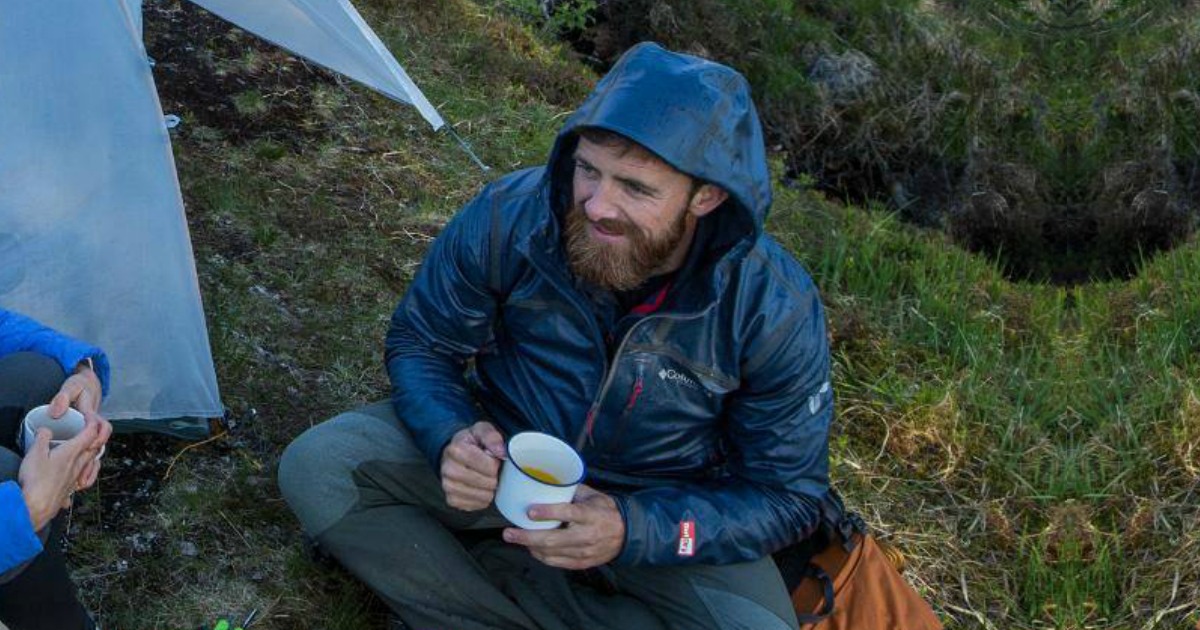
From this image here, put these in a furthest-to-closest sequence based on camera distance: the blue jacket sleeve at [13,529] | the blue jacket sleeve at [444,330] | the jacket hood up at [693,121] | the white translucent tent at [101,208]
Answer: the white translucent tent at [101,208] → the blue jacket sleeve at [444,330] → the jacket hood up at [693,121] → the blue jacket sleeve at [13,529]

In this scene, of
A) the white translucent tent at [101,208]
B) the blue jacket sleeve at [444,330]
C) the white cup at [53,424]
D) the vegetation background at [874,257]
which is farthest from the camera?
the vegetation background at [874,257]

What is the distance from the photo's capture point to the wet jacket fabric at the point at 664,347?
2766 mm

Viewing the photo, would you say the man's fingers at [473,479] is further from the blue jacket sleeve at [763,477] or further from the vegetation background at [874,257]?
the vegetation background at [874,257]

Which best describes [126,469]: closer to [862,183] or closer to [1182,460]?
[1182,460]

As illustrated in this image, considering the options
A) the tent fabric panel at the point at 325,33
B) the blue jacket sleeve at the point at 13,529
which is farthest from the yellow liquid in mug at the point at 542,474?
the tent fabric panel at the point at 325,33

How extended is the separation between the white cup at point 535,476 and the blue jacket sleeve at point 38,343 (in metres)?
0.99

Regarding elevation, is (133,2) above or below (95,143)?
above

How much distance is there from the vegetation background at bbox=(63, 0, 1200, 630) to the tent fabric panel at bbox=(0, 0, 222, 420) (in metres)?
0.33

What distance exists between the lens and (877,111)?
24.4 feet

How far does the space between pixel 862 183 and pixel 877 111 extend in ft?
1.41

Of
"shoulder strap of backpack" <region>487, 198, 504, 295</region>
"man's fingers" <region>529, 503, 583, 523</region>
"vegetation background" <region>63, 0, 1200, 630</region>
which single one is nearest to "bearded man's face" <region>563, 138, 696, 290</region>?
"shoulder strap of backpack" <region>487, 198, 504, 295</region>

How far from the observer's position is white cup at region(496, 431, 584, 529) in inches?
103

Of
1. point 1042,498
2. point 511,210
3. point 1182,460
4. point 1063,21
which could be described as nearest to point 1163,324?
point 1182,460

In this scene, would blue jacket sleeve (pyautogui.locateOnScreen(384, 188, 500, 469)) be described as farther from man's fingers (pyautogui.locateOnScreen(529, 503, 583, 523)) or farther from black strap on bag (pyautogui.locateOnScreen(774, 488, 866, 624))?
black strap on bag (pyautogui.locateOnScreen(774, 488, 866, 624))
